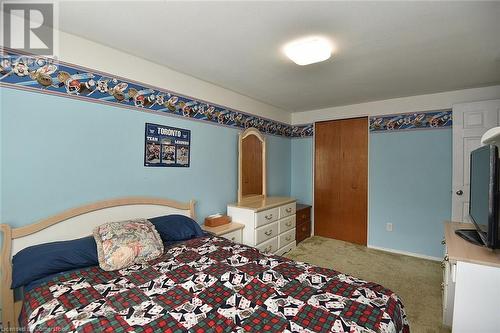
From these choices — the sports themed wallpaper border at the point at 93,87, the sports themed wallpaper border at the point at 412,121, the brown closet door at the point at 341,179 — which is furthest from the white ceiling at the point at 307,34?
the brown closet door at the point at 341,179

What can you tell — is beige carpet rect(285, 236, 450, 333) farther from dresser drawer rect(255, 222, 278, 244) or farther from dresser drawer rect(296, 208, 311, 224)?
dresser drawer rect(255, 222, 278, 244)

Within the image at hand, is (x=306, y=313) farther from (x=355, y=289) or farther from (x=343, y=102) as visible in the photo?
(x=343, y=102)

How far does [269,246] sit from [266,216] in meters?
0.42

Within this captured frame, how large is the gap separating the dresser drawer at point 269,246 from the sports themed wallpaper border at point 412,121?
7.59ft

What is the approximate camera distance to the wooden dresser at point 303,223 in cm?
396

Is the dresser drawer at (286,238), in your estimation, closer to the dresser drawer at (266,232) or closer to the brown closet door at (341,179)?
the dresser drawer at (266,232)

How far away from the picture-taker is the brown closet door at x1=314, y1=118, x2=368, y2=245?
3900 millimetres

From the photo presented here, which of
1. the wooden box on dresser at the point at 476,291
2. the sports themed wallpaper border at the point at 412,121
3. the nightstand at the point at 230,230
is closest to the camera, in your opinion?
the wooden box on dresser at the point at 476,291

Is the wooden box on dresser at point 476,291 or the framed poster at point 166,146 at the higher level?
the framed poster at point 166,146

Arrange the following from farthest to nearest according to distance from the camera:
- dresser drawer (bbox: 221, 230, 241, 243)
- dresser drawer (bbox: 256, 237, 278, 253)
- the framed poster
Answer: dresser drawer (bbox: 256, 237, 278, 253) < dresser drawer (bbox: 221, 230, 241, 243) < the framed poster

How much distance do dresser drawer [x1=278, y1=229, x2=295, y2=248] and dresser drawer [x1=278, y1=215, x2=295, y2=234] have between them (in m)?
0.06

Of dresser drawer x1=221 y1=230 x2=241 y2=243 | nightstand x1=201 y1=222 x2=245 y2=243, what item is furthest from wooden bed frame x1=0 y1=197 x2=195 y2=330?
dresser drawer x1=221 y1=230 x2=241 y2=243

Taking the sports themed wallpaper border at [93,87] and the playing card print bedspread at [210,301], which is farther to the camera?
the sports themed wallpaper border at [93,87]

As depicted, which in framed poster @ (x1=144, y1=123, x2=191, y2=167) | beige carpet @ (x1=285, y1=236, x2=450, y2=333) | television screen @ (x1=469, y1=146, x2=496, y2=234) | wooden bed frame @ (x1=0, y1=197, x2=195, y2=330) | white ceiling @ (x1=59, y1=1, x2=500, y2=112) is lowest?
beige carpet @ (x1=285, y1=236, x2=450, y2=333)
